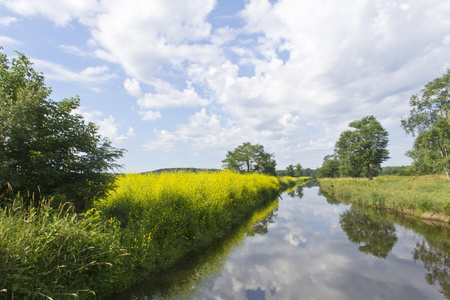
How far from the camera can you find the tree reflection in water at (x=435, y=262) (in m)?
6.60

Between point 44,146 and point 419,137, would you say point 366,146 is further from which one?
point 44,146

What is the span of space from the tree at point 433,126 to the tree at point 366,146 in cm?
921

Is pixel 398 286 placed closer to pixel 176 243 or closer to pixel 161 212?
pixel 176 243

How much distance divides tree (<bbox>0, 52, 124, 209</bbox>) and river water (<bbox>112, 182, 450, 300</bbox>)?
3507 mm

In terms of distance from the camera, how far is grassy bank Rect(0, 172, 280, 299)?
370 cm

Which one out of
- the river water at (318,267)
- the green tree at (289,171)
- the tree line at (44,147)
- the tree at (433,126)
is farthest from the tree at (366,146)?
the green tree at (289,171)

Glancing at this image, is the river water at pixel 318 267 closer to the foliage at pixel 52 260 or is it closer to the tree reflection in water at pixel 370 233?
the tree reflection in water at pixel 370 233

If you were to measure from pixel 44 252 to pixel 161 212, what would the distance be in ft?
13.4

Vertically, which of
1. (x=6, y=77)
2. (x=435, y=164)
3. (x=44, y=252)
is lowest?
(x=44, y=252)

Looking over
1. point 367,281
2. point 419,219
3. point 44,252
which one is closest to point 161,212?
point 44,252

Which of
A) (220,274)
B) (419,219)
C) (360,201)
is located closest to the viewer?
(220,274)

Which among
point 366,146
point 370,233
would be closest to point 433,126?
point 366,146

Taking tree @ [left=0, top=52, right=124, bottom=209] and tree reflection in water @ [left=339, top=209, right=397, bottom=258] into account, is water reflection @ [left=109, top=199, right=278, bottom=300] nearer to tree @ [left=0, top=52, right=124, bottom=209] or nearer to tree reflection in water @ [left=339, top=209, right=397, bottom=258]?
tree @ [left=0, top=52, right=124, bottom=209]

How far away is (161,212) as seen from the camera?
788 centimetres
